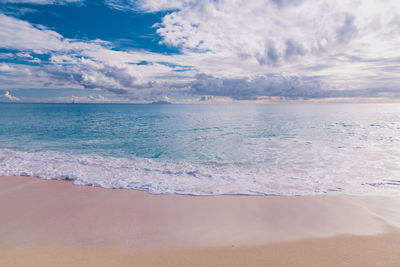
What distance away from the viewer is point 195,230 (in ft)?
15.3

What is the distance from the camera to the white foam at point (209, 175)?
7324 millimetres

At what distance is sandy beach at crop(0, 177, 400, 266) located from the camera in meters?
3.70

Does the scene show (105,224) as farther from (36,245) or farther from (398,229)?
(398,229)

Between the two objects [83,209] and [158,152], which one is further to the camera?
[158,152]

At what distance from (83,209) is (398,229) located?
24.3 ft

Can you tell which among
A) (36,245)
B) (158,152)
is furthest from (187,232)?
(158,152)

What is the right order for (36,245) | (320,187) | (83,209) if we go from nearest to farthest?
(36,245)
(83,209)
(320,187)

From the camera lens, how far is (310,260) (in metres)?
3.61

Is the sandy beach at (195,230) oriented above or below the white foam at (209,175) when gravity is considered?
above

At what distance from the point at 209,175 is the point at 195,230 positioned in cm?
457

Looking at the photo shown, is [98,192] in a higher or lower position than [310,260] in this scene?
lower

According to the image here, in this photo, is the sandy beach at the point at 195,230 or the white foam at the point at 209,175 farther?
the white foam at the point at 209,175

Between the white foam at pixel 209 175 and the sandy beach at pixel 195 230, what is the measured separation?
780 mm

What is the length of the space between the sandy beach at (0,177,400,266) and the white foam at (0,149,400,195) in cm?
78
